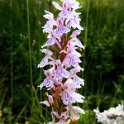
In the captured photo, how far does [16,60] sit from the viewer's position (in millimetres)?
5227

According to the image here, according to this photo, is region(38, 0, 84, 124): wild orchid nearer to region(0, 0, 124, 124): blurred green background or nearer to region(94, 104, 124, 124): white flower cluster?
region(94, 104, 124, 124): white flower cluster

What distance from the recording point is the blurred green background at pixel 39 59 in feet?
15.3

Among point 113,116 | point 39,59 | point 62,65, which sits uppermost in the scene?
point 39,59

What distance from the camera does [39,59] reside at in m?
4.67

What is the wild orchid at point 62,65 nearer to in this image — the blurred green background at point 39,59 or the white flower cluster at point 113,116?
the white flower cluster at point 113,116

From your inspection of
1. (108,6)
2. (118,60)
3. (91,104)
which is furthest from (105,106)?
(108,6)

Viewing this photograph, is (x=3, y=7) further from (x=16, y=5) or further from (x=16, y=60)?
(x=16, y=60)

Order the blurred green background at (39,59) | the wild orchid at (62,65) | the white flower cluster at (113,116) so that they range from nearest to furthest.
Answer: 1. the wild orchid at (62,65)
2. the white flower cluster at (113,116)
3. the blurred green background at (39,59)

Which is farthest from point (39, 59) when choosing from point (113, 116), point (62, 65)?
point (62, 65)

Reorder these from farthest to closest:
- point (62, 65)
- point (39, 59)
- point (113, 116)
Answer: point (39, 59) → point (113, 116) → point (62, 65)

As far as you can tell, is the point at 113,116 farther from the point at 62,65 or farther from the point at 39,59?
the point at 39,59

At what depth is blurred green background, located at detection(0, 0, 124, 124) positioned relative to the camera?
468 centimetres

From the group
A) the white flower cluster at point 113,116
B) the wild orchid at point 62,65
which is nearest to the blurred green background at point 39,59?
the white flower cluster at point 113,116

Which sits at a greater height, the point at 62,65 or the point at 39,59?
the point at 39,59
